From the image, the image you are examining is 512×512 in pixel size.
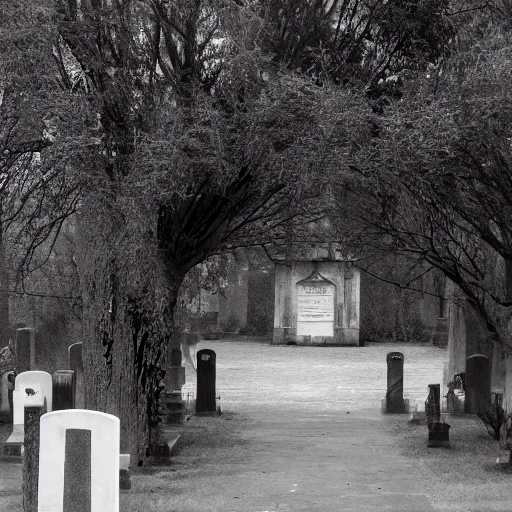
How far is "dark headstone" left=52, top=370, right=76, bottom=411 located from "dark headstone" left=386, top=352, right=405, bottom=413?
7284 millimetres

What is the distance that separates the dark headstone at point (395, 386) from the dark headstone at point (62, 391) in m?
7.28

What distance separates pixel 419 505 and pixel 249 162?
178 inches

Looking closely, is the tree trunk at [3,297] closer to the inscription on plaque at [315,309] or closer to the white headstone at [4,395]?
the white headstone at [4,395]

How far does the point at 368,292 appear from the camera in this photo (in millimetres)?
39938

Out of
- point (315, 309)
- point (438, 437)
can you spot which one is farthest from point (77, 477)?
point (315, 309)

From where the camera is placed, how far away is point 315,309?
120ft

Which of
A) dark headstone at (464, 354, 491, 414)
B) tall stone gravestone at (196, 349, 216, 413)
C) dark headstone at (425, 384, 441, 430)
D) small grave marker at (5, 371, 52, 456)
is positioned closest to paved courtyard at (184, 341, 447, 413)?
tall stone gravestone at (196, 349, 216, 413)

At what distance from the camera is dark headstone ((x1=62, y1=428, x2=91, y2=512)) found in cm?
841

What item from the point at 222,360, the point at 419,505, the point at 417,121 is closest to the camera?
the point at 419,505

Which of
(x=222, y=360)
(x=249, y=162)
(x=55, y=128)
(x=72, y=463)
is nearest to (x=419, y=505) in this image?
(x=72, y=463)

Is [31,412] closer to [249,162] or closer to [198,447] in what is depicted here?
[249,162]

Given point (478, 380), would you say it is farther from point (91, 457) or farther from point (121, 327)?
point (91, 457)

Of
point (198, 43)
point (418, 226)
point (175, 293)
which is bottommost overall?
point (175, 293)

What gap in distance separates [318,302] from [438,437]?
72.2ft
